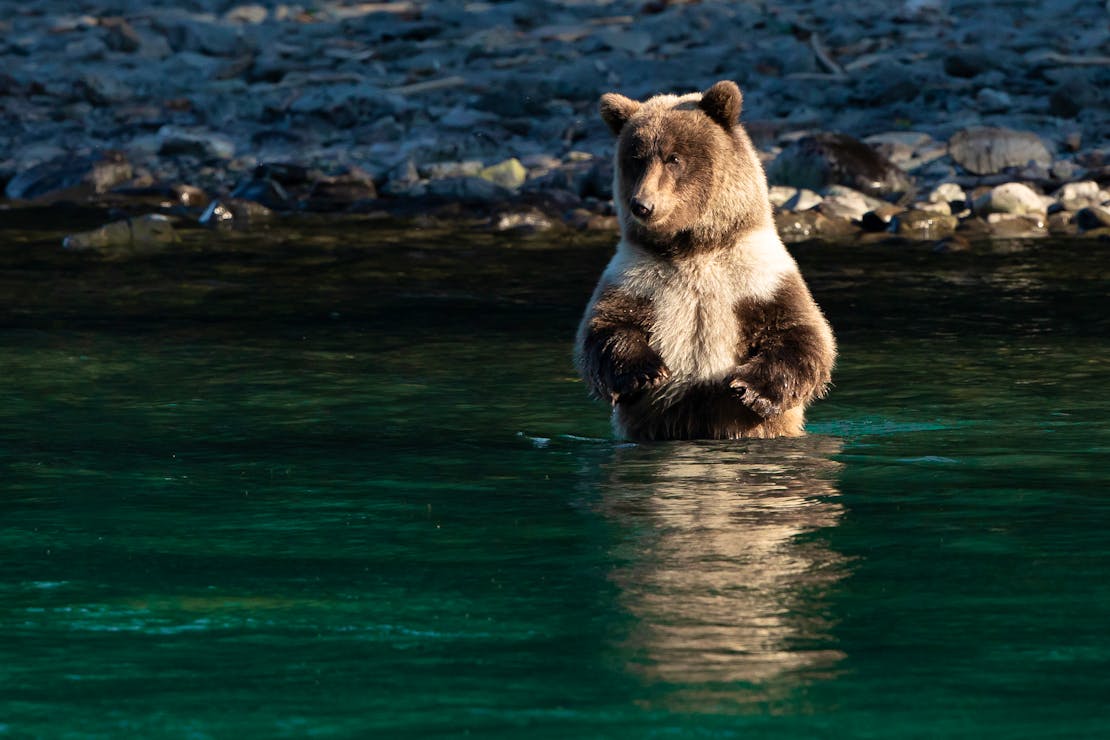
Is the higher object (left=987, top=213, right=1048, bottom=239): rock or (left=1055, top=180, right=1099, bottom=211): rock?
(left=1055, top=180, right=1099, bottom=211): rock

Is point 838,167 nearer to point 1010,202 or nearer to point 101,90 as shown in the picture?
point 1010,202

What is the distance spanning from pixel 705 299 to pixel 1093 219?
1006cm

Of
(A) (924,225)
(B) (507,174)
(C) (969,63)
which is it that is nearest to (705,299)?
(A) (924,225)

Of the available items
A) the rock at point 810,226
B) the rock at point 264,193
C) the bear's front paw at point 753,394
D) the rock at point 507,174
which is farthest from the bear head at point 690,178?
the rock at point 264,193

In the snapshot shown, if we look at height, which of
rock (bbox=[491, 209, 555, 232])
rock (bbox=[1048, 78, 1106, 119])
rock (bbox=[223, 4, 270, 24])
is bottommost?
rock (bbox=[491, 209, 555, 232])

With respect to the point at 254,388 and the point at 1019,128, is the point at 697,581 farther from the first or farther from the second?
the point at 1019,128

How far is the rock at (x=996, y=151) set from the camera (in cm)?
1923

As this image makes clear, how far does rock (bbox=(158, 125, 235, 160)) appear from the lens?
2245 cm

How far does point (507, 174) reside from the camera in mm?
20172

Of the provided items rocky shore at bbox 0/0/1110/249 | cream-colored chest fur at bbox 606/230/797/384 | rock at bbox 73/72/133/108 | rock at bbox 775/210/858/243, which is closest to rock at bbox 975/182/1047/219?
rocky shore at bbox 0/0/1110/249

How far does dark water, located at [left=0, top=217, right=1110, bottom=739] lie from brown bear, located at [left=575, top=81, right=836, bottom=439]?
0.26 meters

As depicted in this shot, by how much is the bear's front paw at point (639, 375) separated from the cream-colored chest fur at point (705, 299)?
5.3 inches

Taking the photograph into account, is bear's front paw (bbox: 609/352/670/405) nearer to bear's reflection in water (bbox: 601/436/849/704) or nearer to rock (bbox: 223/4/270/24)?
bear's reflection in water (bbox: 601/436/849/704)

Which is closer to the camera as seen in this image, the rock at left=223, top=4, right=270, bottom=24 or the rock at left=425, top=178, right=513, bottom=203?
the rock at left=425, top=178, right=513, bottom=203
